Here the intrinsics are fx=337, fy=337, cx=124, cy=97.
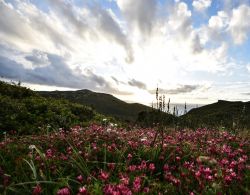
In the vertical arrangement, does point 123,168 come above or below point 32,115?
below

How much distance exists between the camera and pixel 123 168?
6266mm

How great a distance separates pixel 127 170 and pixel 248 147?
12.5ft

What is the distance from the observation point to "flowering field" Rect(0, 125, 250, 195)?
4.86 metres

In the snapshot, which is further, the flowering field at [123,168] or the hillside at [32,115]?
the hillside at [32,115]

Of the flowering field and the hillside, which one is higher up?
the hillside

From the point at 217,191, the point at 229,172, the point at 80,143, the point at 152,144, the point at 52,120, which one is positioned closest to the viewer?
the point at 217,191

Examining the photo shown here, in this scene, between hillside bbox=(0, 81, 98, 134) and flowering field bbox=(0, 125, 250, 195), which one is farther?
hillside bbox=(0, 81, 98, 134)

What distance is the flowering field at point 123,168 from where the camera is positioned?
4863mm

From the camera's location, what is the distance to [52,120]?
16234mm

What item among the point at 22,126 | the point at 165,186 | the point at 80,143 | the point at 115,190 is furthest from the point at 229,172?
the point at 22,126

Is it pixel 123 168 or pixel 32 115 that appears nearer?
pixel 123 168

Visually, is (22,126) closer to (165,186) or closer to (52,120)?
(52,120)

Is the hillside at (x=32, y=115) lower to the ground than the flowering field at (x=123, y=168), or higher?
higher

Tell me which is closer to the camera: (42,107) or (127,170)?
(127,170)
